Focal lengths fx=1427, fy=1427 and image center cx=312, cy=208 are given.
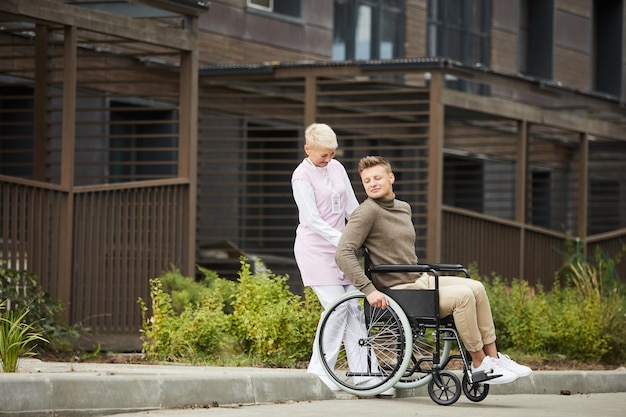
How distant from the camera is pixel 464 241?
18.5 meters

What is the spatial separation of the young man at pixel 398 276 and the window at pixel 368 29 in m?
13.4

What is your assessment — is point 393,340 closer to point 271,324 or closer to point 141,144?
point 271,324

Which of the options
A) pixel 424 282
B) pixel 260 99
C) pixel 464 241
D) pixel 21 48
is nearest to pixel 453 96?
pixel 464 241

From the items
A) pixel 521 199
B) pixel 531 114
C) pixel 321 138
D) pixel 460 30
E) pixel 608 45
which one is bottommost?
pixel 521 199

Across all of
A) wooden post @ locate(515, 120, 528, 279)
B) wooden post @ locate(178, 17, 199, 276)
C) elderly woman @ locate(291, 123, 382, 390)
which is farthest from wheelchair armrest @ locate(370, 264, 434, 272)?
wooden post @ locate(515, 120, 528, 279)

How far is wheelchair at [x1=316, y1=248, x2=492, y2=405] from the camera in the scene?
9.44 m

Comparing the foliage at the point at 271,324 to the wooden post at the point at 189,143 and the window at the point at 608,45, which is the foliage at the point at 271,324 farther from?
the window at the point at 608,45

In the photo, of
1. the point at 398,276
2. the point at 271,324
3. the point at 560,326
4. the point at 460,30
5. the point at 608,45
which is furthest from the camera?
the point at 608,45

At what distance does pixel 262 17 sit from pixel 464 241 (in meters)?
4.68

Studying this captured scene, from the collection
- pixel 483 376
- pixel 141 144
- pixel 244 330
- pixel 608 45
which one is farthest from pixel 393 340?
pixel 608 45

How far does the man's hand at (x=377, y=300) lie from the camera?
9.36m

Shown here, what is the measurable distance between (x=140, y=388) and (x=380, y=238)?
6.62ft

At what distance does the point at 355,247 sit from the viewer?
9562 millimetres

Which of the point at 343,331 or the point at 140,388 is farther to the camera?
the point at 343,331
